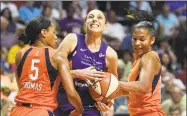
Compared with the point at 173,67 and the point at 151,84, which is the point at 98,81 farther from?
the point at 173,67

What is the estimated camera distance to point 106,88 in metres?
6.25

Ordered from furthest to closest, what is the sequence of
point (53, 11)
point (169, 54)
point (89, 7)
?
1. point (89, 7)
2. point (53, 11)
3. point (169, 54)

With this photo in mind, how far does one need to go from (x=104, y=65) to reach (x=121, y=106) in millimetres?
4105

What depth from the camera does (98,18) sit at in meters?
6.85

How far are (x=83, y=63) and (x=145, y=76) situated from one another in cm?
83

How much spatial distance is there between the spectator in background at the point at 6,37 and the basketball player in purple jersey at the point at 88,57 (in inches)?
250

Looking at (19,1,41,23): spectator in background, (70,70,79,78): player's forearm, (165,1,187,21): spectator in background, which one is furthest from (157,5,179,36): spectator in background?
(70,70,79,78): player's forearm

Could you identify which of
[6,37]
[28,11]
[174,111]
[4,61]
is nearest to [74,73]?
[174,111]

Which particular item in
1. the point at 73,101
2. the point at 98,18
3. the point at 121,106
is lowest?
the point at 121,106

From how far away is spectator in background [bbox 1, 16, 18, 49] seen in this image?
1305 centimetres

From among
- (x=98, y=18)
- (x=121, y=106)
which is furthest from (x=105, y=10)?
(x=98, y=18)

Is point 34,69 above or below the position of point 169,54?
above

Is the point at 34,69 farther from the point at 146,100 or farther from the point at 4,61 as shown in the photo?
the point at 4,61

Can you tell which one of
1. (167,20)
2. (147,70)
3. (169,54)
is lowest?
(169,54)
